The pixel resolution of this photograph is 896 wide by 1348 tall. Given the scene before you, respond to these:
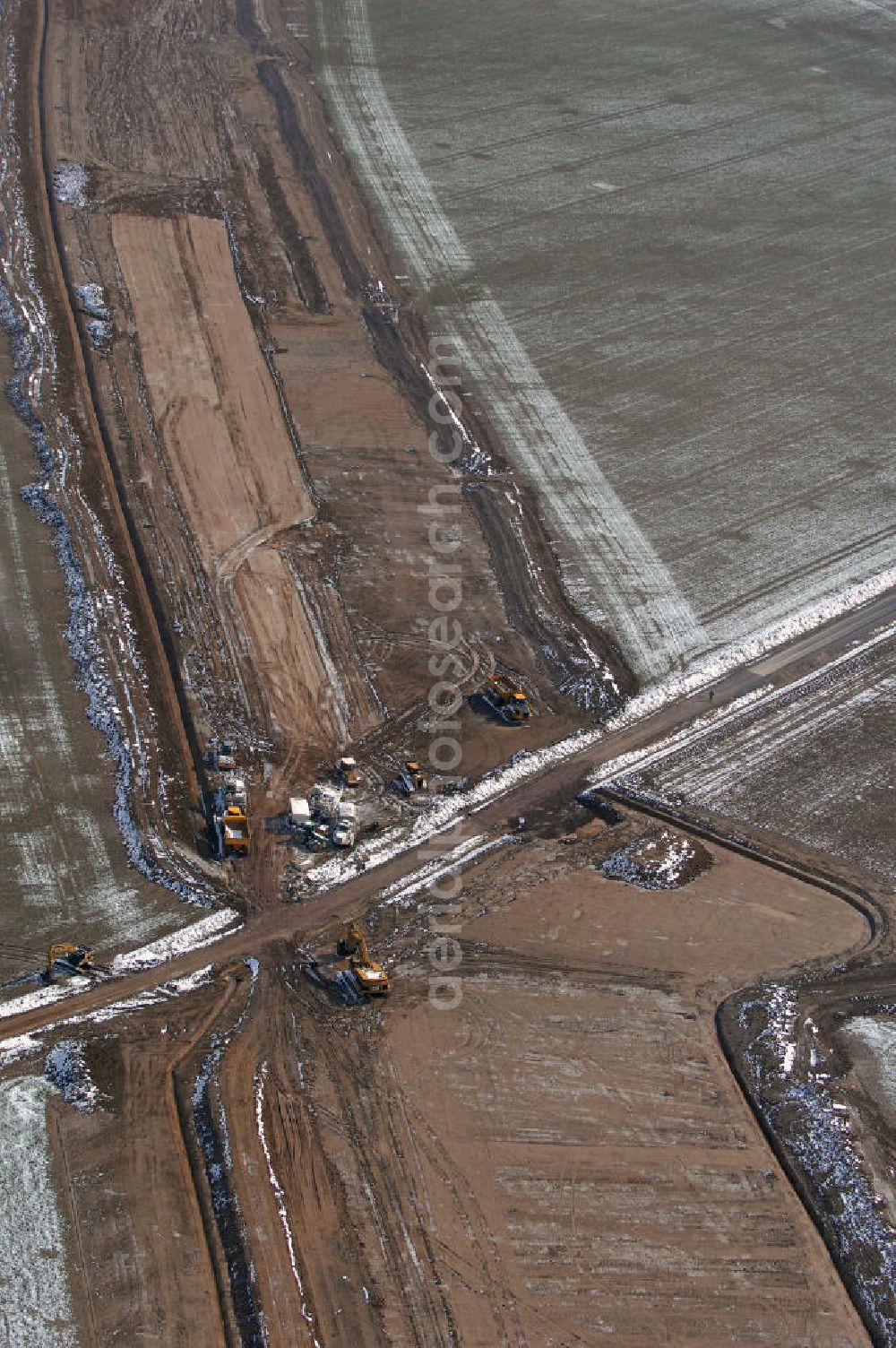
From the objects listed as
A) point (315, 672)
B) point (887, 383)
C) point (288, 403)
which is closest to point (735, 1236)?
point (315, 672)

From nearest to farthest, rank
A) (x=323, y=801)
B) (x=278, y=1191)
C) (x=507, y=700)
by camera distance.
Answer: (x=278, y=1191) → (x=323, y=801) → (x=507, y=700)

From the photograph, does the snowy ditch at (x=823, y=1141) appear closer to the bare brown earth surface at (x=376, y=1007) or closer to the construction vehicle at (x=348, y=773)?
the bare brown earth surface at (x=376, y=1007)

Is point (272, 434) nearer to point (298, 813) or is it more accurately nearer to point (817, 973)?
point (298, 813)

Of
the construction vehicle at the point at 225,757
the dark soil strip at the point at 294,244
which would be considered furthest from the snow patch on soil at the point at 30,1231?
the dark soil strip at the point at 294,244

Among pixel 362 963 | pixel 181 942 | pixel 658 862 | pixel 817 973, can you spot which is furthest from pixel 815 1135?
pixel 181 942

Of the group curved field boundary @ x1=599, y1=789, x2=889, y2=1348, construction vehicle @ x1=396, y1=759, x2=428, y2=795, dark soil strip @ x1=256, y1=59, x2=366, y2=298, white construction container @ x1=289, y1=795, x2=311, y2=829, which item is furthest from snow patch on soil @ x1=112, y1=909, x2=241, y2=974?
dark soil strip @ x1=256, y1=59, x2=366, y2=298

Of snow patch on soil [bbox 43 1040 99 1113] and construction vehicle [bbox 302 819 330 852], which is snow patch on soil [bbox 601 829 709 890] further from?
snow patch on soil [bbox 43 1040 99 1113]

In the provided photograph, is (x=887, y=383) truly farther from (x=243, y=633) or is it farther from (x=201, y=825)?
(x=201, y=825)
